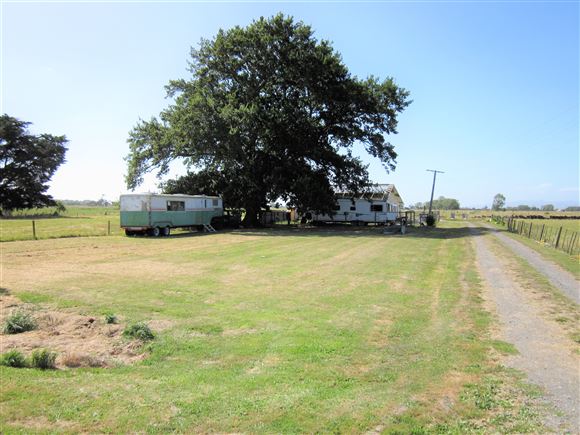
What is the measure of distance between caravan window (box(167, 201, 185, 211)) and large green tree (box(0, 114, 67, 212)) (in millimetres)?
40851

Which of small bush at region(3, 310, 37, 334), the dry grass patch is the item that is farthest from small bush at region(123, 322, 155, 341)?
small bush at region(3, 310, 37, 334)

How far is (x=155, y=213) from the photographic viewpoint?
2652cm

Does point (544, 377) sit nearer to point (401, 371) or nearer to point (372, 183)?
point (401, 371)


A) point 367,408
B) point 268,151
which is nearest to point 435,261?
point 367,408

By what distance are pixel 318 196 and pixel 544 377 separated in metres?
29.4

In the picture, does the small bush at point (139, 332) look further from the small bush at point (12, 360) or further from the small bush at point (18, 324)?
the small bush at point (18, 324)

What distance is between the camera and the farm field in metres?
3.77

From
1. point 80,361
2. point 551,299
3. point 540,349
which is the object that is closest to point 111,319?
point 80,361

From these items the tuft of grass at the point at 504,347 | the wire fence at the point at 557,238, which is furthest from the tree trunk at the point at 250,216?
the tuft of grass at the point at 504,347

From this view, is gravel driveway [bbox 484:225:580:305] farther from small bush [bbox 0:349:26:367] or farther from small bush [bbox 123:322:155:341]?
small bush [bbox 0:349:26:367]

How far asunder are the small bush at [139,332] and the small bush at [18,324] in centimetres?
Answer: 152

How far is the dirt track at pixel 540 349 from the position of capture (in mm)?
4195

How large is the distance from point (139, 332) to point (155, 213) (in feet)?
70.8

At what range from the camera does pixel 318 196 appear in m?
34.0
